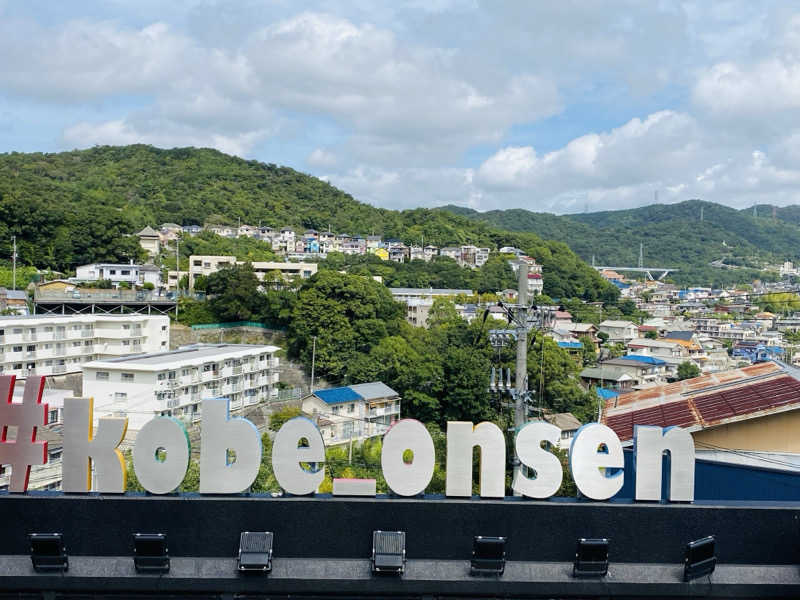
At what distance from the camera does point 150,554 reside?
9.60 metres

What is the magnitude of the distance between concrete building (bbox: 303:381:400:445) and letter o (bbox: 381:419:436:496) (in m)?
23.9

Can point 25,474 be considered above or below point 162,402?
above

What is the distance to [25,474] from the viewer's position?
1016 cm

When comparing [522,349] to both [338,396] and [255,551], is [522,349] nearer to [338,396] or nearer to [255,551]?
[255,551]

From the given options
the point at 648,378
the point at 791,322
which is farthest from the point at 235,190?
the point at 791,322

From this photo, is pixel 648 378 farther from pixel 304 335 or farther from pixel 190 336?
pixel 190 336

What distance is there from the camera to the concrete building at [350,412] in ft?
112

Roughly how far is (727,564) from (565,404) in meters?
31.6

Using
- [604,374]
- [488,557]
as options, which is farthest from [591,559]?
[604,374]

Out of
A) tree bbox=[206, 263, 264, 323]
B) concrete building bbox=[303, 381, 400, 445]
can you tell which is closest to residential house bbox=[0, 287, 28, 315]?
tree bbox=[206, 263, 264, 323]

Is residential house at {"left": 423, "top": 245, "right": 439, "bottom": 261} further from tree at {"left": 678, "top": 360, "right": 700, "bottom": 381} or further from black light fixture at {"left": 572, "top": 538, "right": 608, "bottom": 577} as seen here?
black light fixture at {"left": 572, "top": 538, "right": 608, "bottom": 577}

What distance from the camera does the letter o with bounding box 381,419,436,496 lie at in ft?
32.4

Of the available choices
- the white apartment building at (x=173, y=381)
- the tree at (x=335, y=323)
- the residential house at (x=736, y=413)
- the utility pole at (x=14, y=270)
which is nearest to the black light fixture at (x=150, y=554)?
the residential house at (x=736, y=413)

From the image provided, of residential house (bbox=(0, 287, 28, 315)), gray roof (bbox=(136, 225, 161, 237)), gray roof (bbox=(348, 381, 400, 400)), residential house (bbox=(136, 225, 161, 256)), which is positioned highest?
gray roof (bbox=(136, 225, 161, 237))
